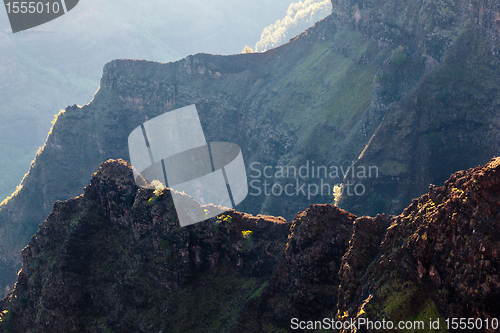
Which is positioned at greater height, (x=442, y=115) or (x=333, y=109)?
(x=442, y=115)

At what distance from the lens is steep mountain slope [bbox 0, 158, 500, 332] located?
3631 centimetres

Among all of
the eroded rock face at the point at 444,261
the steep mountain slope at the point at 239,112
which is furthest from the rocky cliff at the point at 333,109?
the eroded rock face at the point at 444,261

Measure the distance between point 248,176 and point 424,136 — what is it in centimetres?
6691

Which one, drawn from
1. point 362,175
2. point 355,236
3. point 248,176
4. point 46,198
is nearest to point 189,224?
point 355,236

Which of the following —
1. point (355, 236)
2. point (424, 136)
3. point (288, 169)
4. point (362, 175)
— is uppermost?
point (355, 236)

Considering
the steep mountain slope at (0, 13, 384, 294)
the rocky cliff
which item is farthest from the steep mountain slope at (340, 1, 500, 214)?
the steep mountain slope at (0, 13, 384, 294)

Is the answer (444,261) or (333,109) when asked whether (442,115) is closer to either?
(333,109)

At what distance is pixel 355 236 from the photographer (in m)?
46.6

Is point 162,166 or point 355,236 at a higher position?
point 355,236

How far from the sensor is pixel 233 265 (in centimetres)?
6091

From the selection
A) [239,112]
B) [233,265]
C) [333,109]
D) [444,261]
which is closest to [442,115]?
[333,109]

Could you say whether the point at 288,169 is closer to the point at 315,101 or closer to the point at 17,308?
the point at 315,101

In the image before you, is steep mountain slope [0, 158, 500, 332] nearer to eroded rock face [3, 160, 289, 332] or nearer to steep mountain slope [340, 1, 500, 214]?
eroded rock face [3, 160, 289, 332]

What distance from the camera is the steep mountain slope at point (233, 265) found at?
36312 millimetres
